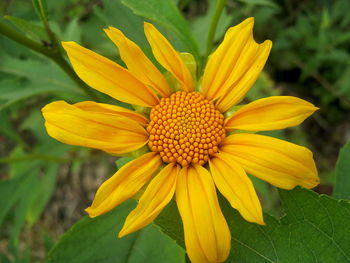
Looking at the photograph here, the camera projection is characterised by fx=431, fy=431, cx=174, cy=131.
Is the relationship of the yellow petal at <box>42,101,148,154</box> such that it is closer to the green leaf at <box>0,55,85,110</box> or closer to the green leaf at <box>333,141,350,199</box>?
the green leaf at <box>333,141,350,199</box>

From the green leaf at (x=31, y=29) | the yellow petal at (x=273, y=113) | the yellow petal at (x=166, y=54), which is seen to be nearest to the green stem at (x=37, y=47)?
the green leaf at (x=31, y=29)

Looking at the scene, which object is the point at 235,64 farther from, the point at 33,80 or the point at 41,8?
the point at 33,80

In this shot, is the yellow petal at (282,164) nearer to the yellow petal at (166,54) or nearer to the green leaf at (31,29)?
the yellow petal at (166,54)

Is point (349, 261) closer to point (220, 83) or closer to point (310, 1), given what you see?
point (220, 83)

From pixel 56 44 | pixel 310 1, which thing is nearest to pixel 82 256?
pixel 56 44

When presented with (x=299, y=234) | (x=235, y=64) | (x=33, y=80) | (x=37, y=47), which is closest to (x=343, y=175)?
(x=299, y=234)
